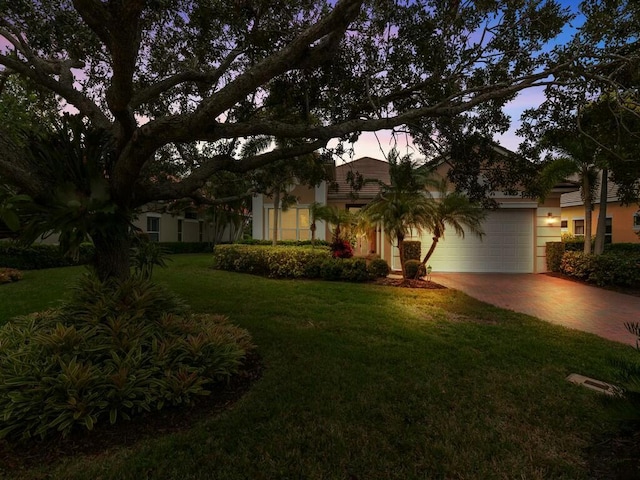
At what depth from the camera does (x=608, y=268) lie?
11.4 m

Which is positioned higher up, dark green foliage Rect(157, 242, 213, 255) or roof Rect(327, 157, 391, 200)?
roof Rect(327, 157, 391, 200)

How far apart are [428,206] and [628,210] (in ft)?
48.2

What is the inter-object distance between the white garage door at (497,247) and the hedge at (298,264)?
204 inches

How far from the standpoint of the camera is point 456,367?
479 centimetres

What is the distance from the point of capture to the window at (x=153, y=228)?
23.8m

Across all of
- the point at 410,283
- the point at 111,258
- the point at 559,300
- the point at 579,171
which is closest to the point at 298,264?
the point at 410,283

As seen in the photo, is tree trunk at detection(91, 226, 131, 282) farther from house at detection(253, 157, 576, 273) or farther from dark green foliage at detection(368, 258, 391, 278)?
house at detection(253, 157, 576, 273)

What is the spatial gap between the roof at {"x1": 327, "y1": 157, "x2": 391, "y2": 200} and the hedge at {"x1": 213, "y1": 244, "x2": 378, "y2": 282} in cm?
385

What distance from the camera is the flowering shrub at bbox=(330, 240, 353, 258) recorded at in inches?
541

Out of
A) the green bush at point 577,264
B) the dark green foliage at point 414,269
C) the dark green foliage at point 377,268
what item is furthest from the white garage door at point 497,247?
the dark green foliage at point 377,268

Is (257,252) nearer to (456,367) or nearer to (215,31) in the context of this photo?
(215,31)

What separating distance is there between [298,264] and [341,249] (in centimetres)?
245

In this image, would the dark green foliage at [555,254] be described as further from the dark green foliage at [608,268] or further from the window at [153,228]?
the window at [153,228]

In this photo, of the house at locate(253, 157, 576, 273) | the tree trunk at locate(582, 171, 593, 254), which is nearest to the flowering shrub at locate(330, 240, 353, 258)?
the house at locate(253, 157, 576, 273)
